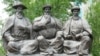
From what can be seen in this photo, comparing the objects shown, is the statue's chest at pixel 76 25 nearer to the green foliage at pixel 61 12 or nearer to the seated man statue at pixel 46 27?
the seated man statue at pixel 46 27

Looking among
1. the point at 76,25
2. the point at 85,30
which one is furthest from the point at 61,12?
the point at 85,30

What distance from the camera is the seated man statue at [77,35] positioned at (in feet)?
46.3

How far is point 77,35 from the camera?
14320 millimetres

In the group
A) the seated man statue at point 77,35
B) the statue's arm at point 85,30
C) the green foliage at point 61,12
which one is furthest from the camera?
the green foliage at point 61,12

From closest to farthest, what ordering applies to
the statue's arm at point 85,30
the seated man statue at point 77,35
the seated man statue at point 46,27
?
the seated man statue at point 77,35
the statue's arm at point 85,30
the seated man statue at point 46,27

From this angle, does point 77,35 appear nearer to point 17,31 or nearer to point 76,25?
point 76,25

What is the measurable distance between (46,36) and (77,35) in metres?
0.74

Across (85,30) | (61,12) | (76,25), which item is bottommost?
(61,12)

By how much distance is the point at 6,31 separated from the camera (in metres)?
14.5

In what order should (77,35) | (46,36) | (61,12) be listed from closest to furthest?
1. (77,35)
2. (46,36)
3. (61,12)

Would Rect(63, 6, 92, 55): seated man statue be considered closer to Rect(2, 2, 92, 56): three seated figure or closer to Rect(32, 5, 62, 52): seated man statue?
Rect(2, 2, 92, 56): three seated figure

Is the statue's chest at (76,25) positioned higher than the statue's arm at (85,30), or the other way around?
the statue's chest at (76,25)

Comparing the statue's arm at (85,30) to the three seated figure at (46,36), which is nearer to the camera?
the three seated figure at (46,36)

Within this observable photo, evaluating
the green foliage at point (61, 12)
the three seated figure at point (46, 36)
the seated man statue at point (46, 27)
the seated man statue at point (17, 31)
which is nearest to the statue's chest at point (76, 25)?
the three seated figure at point (46, 36)
